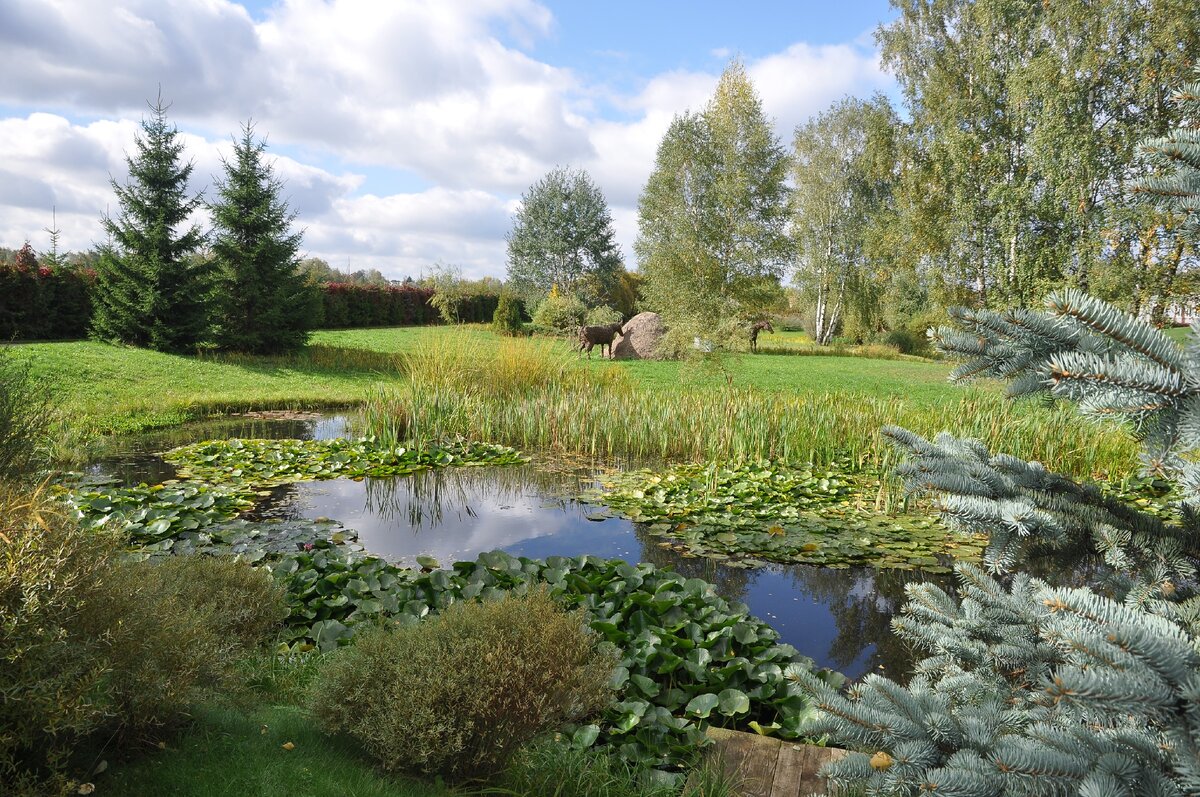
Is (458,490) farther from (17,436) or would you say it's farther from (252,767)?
(252,767)

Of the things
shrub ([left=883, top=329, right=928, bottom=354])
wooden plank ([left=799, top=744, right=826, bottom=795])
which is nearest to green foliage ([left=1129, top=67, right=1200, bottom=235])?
wooden plank ([left=799, top=744, right=826, bottom=795])

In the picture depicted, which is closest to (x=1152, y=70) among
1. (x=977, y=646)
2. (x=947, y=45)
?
(x=947, y=45)

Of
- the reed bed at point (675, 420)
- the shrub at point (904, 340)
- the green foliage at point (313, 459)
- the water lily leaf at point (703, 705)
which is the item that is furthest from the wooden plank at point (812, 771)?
the shrub at point (904, 340)

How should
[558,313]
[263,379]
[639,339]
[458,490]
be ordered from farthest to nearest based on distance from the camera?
[558,313]
[639,339]
[263,379]
[458,490]

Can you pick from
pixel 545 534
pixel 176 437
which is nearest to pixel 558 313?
pixel 176 437

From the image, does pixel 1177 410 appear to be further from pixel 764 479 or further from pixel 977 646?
pixel 764 479

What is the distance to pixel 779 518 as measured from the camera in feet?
17.7

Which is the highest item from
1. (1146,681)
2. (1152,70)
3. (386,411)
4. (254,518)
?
(1152,70)

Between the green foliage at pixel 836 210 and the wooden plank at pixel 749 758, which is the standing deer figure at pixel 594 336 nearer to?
the green foliage at pixel 836 210

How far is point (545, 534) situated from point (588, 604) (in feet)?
6.34

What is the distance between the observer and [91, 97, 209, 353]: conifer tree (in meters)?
14.2

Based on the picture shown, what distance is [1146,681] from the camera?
39.8 inches

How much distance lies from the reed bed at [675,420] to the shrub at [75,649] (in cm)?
567

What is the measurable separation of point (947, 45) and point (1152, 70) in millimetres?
4706
